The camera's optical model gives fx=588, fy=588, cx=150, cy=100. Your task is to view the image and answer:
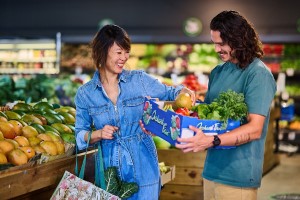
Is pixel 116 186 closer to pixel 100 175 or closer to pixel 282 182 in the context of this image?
pixel 100 175

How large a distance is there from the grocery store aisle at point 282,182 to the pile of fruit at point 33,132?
3.32 meters

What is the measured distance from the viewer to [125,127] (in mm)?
3266

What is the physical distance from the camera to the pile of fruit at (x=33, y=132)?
3540 millimetres

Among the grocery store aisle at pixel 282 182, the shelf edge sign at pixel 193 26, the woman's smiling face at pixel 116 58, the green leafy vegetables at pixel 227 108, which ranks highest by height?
the shelf edge sign at pixel 193 26

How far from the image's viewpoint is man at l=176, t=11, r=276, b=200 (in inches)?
114

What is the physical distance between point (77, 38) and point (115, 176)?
903 cm

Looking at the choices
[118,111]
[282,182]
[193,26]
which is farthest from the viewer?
[193,26]

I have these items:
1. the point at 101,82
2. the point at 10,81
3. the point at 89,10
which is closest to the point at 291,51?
the point at 89,10

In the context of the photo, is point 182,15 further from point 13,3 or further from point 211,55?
point 13,3

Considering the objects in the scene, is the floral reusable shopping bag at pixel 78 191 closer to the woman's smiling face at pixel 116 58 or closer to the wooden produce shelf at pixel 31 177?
the wooden produce shelf at pixel 31 177

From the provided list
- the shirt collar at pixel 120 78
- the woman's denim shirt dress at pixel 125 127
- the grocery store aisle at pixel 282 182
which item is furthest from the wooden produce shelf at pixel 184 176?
the shirt collar at pixel 120 78

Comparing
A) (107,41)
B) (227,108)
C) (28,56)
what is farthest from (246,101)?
(28,56)

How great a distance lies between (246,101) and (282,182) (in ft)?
17.7

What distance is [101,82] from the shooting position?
331 centimetres
